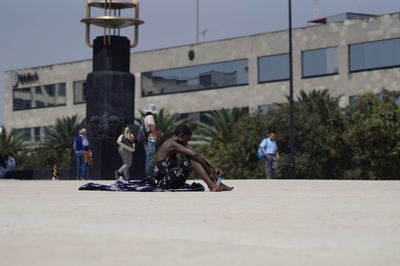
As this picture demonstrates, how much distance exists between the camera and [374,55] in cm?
6244

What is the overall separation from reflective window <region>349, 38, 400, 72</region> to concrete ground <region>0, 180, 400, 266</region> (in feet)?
163

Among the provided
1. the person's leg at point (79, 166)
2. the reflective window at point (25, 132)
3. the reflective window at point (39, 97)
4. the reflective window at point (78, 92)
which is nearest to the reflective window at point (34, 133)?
the reflective window at point (25, 132)

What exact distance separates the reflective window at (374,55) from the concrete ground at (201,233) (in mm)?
49679

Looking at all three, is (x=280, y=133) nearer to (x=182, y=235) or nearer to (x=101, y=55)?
(x=101, y=55)

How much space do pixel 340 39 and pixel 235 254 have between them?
190 feet

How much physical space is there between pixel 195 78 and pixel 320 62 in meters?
11.6

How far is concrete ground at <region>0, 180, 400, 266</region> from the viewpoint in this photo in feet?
22.4

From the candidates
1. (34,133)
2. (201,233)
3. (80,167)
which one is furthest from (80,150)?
(34,133)

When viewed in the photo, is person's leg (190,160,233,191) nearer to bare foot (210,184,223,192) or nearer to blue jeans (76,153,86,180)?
bare foot (210,184,223,192)

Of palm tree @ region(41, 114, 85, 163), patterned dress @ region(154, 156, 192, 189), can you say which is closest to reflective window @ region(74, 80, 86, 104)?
palm tree @ region(41, 114, 85, 163)

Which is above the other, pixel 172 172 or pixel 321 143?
pixel 321 143

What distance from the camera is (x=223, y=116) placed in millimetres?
60531

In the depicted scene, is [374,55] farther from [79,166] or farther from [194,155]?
[194,155]

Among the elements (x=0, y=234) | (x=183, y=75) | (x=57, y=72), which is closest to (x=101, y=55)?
(x=0, y=234)
